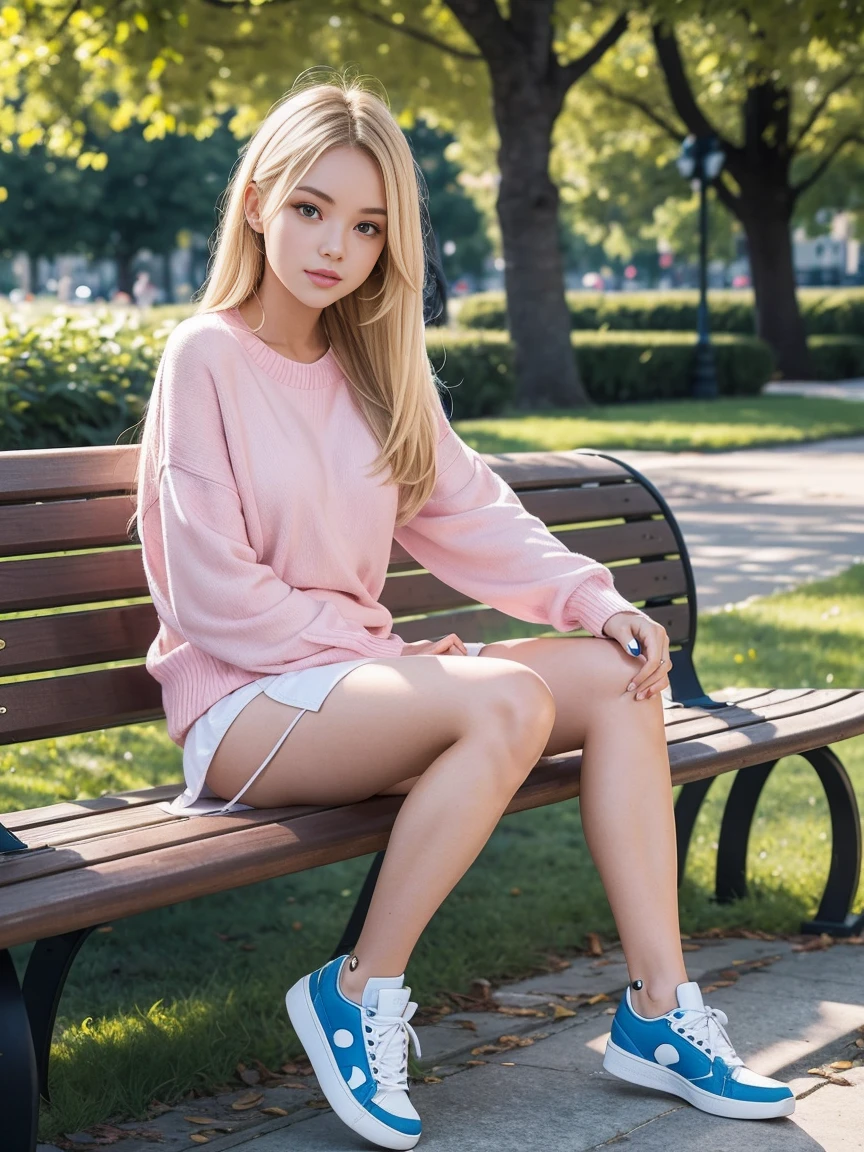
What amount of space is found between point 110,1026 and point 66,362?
3.33m

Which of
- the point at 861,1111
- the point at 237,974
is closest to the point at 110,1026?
the point at 237,974

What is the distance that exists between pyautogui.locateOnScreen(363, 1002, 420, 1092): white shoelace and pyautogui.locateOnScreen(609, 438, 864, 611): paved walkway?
5120 mm

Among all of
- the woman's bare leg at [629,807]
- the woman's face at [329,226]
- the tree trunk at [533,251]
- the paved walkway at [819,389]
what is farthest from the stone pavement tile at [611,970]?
the paved walkway at [819,389]

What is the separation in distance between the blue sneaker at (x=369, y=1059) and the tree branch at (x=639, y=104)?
74.7ft

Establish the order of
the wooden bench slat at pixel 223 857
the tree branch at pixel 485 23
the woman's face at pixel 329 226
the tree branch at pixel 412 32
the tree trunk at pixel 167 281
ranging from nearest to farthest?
the wooden bench slat at pixel 223 857
the woman's face at pixel 329 226
the tree branch at pixel 485 23
the tree branch at pixel 412 32
the tree trunk at pixel 167 281

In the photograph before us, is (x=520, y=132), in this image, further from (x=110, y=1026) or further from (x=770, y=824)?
(x=110, y=1026)

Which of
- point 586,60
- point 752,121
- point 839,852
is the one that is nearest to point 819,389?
point 752,121

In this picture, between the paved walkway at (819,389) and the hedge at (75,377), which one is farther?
the paved walkway at (819,389)

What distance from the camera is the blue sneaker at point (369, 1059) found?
8.10 ft

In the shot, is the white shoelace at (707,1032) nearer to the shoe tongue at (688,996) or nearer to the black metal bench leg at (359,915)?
the shoe tongue at (688,996)

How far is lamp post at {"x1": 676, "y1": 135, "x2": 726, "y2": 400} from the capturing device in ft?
70.4

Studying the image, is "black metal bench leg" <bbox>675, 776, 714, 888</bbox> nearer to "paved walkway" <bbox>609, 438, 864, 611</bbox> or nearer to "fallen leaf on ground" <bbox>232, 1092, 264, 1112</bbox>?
"fallen leaf on ground" <bbox>232, 1092, 264, 1112</bbox>

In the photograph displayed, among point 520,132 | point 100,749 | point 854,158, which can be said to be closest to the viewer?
point 100,749

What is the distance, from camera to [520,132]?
16797 millimetres
